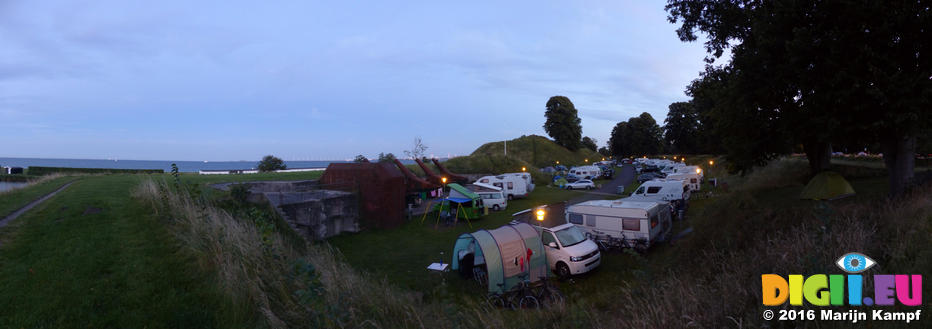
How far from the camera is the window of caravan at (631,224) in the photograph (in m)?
13.6

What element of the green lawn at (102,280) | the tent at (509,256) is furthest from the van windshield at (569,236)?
the green lawn at (102,280)

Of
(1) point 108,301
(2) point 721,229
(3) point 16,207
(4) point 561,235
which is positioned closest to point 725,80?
(2) point 721,229

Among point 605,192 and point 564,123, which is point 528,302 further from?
point 564,123

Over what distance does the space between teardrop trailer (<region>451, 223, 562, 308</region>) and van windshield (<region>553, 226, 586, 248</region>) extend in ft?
3.49

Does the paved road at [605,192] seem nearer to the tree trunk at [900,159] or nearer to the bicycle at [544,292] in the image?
the tree trunk at [900,159]

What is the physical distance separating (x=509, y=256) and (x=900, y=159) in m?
13.0

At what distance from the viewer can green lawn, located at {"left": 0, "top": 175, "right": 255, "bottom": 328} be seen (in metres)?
5.16

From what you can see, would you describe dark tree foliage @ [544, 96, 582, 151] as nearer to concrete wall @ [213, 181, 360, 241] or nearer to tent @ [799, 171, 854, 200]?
tent @ [799, 171, 854, 200]

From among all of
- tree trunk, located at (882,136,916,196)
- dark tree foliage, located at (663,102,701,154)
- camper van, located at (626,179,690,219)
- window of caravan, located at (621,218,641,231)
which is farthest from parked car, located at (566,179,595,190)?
dark tree foliage, located at (663,102,701,154)

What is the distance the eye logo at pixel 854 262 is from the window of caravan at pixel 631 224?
9543 mm

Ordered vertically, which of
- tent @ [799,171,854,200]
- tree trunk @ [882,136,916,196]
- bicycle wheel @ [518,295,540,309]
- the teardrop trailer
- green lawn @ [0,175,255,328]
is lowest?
bicycle wheel @ [518,295,540,309]

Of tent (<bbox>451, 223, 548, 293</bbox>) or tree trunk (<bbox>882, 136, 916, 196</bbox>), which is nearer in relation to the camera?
tent (<bbox>451, 223, 548, 293</bbox>)

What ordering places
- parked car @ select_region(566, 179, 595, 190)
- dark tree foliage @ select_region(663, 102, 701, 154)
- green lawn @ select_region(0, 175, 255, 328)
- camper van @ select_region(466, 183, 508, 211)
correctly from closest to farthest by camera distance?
1. green lawn @ select_region(0, 175, 255, 328)
2. camper van @ select_region(466, 183, 508, 211)
3. parked car @ select_region(566, 179, 595, 190)
4. dark tree foliage @ select_region(663, 102, 701, 154)

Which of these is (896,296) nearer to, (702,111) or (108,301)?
(108,301)
